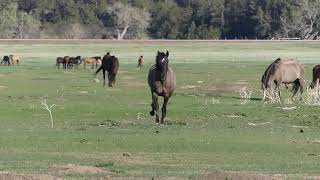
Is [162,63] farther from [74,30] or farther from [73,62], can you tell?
[74,30]

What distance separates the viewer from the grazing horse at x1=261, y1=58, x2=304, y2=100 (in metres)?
32.6

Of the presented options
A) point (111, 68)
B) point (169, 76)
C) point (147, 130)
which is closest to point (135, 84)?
point (111, 68)

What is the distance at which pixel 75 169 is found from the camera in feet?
46.9

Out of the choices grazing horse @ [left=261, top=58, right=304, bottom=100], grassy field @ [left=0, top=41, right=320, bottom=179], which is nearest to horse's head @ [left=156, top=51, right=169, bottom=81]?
grassy field @ [left=0, top=41, right=320, bottom=179]

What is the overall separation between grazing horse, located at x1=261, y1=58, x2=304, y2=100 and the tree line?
75.1 meters

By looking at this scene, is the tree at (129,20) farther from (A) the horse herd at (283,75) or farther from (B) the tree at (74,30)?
(A) the horse herd at (283,75)

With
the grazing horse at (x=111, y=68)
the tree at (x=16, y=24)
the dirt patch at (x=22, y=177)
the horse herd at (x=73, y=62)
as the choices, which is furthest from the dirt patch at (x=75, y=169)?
the tree at (x=16, y=24)

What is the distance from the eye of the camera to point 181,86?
3994 cm

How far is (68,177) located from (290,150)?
6.42 meters

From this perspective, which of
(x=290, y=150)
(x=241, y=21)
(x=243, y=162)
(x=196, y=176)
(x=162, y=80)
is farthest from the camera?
(x=241, y=21)

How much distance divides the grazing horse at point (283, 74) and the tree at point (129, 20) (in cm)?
8115

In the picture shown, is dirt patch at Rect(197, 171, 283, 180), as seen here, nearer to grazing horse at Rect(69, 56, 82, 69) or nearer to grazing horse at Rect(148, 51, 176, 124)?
grazing horse at Rect(148, 51, 176, 124)

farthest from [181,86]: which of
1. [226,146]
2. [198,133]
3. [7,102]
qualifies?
[226,146]

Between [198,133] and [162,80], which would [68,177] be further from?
[162,80]
